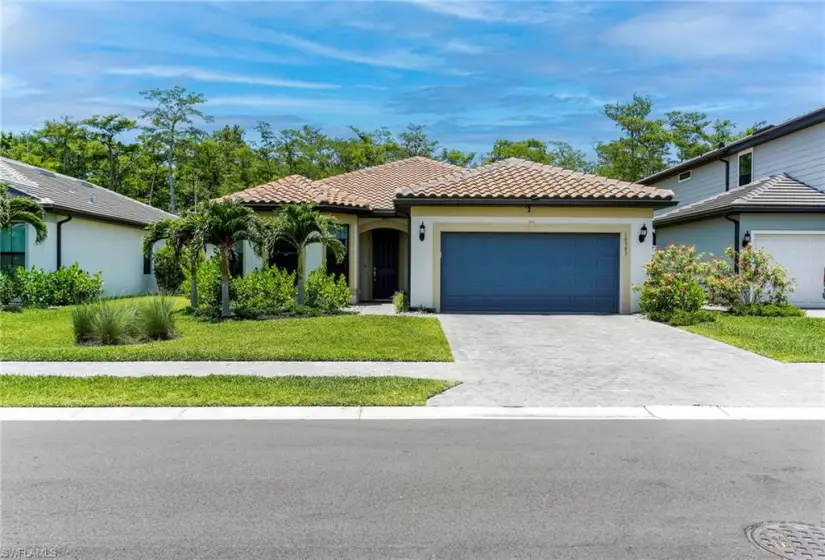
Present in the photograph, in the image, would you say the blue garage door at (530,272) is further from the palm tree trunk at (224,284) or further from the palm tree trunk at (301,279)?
the palm tree trunk at (224,284)

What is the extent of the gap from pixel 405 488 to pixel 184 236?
12.8 meters

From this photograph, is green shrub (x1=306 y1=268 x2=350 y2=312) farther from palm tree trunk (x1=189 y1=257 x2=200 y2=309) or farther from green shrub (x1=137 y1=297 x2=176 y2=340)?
green shrub (x1=137 y1=297 x2=176 y2=340)

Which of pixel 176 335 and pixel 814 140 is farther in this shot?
pixel 814 140

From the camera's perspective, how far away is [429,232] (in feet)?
58.1

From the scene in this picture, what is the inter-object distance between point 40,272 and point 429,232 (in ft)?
36.9

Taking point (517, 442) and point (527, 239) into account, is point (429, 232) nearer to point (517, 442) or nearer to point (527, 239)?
point (527, 239)

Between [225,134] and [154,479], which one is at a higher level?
[225,134]

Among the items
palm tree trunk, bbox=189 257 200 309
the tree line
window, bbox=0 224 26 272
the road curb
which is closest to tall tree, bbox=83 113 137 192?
the tree line

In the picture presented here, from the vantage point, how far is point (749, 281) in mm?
17344

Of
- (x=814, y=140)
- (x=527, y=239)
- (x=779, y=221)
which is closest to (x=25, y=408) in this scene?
(x=527, y=239)

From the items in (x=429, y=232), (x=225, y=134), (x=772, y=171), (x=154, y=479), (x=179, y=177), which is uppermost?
(x=225, y=134)

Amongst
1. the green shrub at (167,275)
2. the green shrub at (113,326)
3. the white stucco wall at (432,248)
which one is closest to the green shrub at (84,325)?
the green shrub at (113,326)

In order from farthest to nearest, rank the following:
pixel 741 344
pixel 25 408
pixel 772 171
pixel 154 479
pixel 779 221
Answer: pixel 772 171 < pixel 779 221 < pixel 741 344 < pixel 25 408 < pixel 154 479

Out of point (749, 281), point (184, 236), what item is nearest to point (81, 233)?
point (184, 236)
